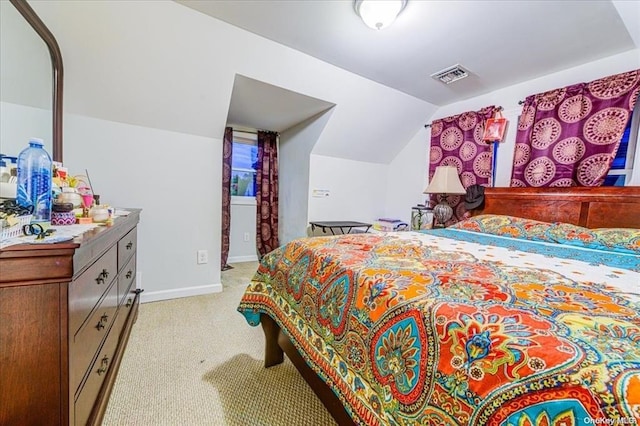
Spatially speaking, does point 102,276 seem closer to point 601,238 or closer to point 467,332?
→ point 467,332

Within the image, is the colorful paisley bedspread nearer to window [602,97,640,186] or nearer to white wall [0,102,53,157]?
window [602,97,640,186]

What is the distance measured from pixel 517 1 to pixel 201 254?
298cm

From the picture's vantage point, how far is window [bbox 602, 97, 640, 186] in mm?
1878

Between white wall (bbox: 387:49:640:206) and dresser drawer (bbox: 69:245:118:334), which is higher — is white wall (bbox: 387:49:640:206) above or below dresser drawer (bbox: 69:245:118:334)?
above

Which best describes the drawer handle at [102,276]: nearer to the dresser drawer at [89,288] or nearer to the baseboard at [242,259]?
the dresser drawer at [89,288]

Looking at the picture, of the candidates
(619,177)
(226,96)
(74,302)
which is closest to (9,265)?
(74,302)

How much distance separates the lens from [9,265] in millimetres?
625

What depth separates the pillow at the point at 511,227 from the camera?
6.06 feet

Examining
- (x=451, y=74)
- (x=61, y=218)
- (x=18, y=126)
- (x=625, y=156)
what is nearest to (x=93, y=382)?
(x=61, y=218)

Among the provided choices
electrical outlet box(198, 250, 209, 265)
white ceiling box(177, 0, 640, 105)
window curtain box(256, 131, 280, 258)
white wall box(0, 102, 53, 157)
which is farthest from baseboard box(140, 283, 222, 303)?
white ceiling box(177, 0, 640, 105)

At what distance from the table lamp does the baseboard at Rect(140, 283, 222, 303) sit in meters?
2.39

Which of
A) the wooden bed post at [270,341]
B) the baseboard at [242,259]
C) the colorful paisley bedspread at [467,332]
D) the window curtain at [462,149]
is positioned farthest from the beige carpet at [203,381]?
the window curtain at [462,149]

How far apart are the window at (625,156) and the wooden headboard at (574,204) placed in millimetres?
126

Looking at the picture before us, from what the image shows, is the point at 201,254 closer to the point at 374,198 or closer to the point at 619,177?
the point at 374,198
